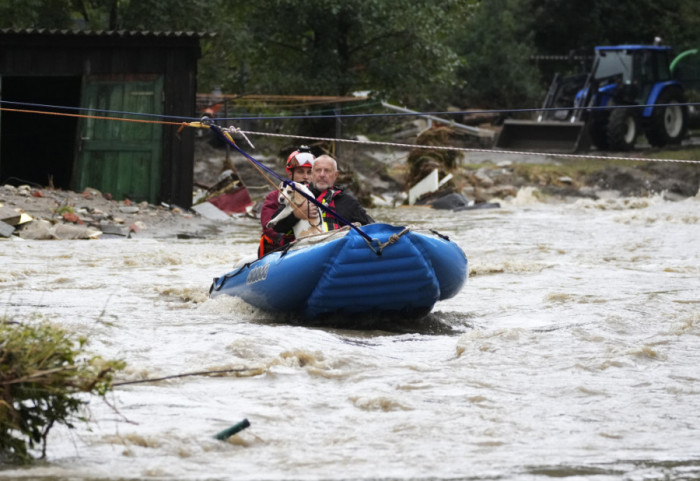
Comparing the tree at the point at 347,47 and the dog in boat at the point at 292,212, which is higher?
the tree at the point at 347,47

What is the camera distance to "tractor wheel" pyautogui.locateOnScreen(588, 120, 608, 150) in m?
26.2

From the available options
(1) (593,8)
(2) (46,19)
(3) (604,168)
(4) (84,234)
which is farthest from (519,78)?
(4) (84,234)

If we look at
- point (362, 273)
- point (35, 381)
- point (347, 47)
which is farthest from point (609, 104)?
point (35, 381)

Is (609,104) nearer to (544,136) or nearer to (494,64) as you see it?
(544,136)

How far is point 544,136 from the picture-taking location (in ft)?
85.8

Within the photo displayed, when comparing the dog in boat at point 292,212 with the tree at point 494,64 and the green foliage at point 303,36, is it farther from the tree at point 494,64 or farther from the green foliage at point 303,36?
the tree at point 494,64

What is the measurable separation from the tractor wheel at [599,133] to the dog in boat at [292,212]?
18835 mm

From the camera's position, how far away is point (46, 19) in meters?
23.7

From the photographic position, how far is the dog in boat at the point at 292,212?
8016 millimetres

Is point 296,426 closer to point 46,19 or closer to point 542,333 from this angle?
point 542,333

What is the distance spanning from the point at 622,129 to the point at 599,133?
806mm

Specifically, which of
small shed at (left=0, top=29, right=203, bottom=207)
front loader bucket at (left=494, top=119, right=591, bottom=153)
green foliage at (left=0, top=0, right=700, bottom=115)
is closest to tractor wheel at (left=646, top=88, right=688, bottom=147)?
front loader bucket at (left=494, top=119, right=591, bottom=153)

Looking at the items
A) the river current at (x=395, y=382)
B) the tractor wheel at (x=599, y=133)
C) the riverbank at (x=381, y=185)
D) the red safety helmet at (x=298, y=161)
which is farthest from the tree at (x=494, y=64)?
Answer: the red safety helmet at (x=298, y=161)

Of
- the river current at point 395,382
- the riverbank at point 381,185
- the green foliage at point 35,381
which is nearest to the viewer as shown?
the green foliage at point 35,381
